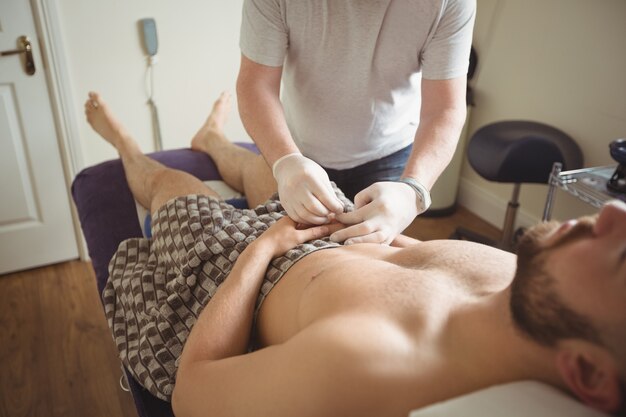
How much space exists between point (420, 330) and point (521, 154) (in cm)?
163

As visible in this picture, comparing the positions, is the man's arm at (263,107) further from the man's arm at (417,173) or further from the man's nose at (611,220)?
the man's nose at (611,220)

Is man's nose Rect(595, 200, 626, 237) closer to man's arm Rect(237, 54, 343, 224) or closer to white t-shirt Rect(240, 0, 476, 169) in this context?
man's arm Rect(237, 54, 343, 224)

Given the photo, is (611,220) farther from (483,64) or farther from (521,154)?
(483,64)

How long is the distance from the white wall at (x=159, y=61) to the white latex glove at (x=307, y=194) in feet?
5.31

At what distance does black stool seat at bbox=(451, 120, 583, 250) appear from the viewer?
90.5 inches

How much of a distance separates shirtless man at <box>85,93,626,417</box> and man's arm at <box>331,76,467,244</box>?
119 mm

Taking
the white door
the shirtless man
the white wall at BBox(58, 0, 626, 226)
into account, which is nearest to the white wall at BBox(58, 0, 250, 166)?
the white wall at BBox(58, 0, 626, 226)

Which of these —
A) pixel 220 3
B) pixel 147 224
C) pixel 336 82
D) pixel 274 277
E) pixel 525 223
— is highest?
pixel 220 3

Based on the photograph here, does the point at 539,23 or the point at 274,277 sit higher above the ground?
the point at 539,23

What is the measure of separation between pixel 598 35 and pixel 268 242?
2.06m

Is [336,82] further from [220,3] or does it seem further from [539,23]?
[539,23]

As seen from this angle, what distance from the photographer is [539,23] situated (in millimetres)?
2713

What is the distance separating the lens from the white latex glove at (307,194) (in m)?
1.25

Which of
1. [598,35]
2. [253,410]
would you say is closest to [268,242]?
[253,410]
